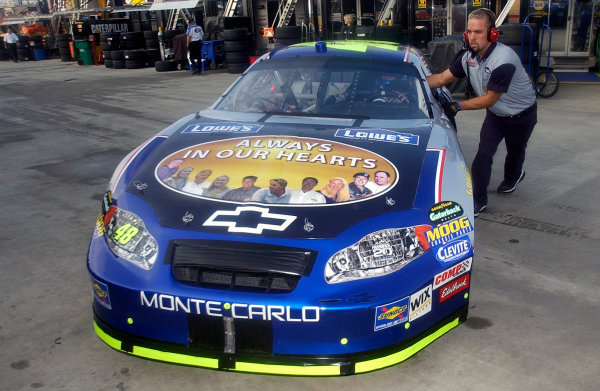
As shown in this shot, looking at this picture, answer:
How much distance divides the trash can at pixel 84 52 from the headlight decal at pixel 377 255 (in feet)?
83.7

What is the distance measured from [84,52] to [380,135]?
24.7m

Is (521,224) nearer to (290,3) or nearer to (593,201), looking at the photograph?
(593,201)

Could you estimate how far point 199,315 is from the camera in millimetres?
2479

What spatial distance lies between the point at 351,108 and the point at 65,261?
2354 millimetres

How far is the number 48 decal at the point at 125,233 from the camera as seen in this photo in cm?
280

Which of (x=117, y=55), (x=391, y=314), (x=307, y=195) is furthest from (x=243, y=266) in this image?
(x=117, y=55)

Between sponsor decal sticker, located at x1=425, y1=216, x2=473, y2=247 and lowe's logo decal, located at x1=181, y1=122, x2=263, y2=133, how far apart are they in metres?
1.40

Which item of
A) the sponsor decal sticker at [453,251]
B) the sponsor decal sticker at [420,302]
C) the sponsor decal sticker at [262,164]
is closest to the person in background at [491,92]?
the sponsor decal sticker at [262,164]

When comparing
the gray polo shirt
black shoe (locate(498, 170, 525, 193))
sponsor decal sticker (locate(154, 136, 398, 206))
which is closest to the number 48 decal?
sponsor decal sticker (locate(154, 136, 398, 206))

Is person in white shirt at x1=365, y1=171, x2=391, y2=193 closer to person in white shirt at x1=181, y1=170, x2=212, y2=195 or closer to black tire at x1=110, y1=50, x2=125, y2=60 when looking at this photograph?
person in white shirt at x1=181, y1=170, x2=212, y2=195

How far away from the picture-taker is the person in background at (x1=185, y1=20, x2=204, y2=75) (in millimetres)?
18922

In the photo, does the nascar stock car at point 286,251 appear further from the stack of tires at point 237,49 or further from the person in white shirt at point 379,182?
the stack of tires at point 237,49

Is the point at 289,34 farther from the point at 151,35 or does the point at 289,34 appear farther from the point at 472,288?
the point at 472,288

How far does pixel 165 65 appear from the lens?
20266mm
